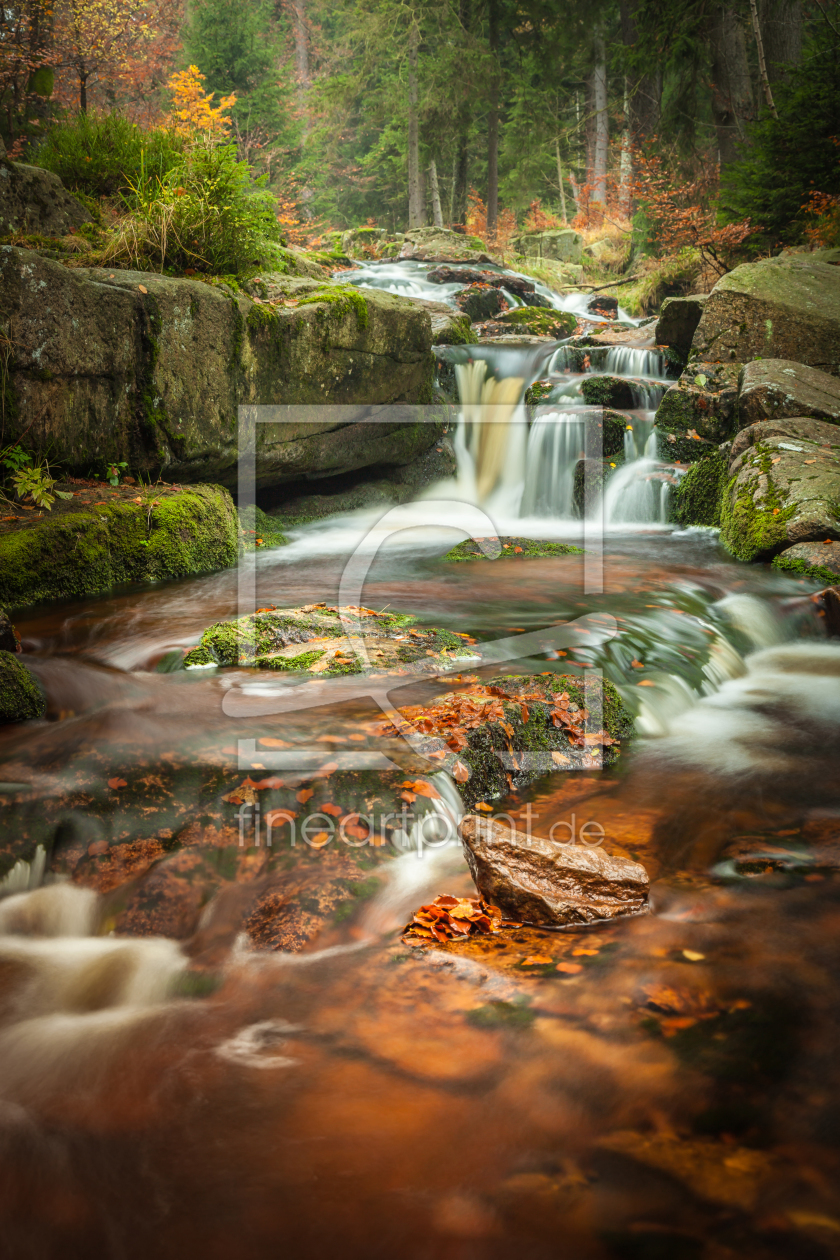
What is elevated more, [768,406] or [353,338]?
[353,338]

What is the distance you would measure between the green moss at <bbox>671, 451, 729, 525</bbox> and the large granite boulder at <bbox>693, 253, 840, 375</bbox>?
73.2 inches

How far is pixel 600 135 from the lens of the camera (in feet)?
90.5

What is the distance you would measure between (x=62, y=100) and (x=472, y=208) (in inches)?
647

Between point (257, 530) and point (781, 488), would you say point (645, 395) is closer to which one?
point (781, 488)

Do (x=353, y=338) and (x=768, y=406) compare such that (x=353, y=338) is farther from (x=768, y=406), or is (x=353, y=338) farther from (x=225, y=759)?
(x=225, y=759)

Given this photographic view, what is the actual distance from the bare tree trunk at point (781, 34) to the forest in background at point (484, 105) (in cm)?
4

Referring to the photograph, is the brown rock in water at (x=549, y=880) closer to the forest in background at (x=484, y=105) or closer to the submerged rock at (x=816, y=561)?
the submerged rock at (x=816, y=561)

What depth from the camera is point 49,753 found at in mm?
3781

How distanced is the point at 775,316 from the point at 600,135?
2172 centimetres

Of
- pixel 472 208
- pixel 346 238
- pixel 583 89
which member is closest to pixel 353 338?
pixel 346 238

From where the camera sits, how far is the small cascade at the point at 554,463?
10789 millimetres

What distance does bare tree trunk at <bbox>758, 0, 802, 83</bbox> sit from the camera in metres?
14.8

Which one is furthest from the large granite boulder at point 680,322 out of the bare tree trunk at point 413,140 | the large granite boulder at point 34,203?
the bare tree trunk at point 413,140

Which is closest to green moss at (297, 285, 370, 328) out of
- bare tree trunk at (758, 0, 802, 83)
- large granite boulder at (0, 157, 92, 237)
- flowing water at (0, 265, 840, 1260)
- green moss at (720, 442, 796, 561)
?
large granite boulder at (0, 157, 92, 237)
